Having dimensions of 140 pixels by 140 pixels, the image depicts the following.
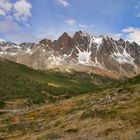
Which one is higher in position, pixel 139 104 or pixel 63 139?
pixel 139 104

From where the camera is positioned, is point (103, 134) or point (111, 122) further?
point (111, 122)

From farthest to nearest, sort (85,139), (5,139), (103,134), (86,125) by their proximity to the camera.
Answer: (5,139)
(86,125)
(103,134)
(85,139)

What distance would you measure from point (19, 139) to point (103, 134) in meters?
15.9

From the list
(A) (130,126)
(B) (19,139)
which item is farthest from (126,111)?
(B) (19,139)

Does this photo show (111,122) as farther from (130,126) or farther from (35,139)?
(35,139)

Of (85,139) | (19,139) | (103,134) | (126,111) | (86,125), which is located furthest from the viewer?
(19,139)

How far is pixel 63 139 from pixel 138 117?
8.06 meters

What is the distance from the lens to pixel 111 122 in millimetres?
37375

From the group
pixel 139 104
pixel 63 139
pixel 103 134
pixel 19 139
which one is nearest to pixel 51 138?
pixel 63 139

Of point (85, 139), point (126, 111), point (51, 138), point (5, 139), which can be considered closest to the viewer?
point (85, 139)

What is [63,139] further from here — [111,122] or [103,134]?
[111,122]

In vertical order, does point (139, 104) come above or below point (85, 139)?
above

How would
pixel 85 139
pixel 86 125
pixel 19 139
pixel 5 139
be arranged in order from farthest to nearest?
pixel 5 139 → pixel 19 139 → pixel 86 125 → pixel 85 139

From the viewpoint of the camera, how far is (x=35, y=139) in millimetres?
40531
